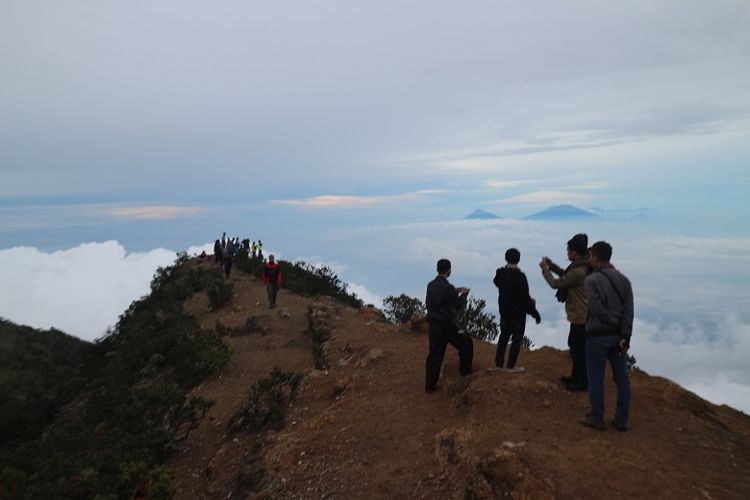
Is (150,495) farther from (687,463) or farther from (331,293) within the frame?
(331,293)

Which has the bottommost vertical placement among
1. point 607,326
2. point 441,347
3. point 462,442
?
point 462,442

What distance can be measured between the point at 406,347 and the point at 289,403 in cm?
342

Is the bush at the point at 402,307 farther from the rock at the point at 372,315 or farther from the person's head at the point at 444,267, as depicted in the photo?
the person's head at the point at 444,267

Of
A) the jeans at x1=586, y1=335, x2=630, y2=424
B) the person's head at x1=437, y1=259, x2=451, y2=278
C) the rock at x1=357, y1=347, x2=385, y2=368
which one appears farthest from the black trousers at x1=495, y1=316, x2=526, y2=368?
the rock at x1=357, y1=347, x2=385, y2=368

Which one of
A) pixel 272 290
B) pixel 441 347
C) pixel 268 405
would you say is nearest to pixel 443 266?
pixel 441 347

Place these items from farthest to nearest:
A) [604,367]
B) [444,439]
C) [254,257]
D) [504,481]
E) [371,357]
Answer: [254,257] < [371,357] < [444,439] < [604,367] < [504,481]

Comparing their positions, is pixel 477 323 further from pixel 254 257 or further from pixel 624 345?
pixel 254 257

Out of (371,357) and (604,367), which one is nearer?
(604,367)

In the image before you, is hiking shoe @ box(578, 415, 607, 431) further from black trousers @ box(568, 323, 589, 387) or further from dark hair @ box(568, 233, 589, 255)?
dark hair @ box(568, 233, 589, 255)

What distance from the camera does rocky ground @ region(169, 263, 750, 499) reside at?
190 inches

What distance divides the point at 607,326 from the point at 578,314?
4.02 feet

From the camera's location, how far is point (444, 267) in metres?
7.55

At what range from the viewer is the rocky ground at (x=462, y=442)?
190 inches

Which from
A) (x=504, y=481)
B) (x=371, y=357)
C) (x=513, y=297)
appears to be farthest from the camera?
(x=371, y=357)
